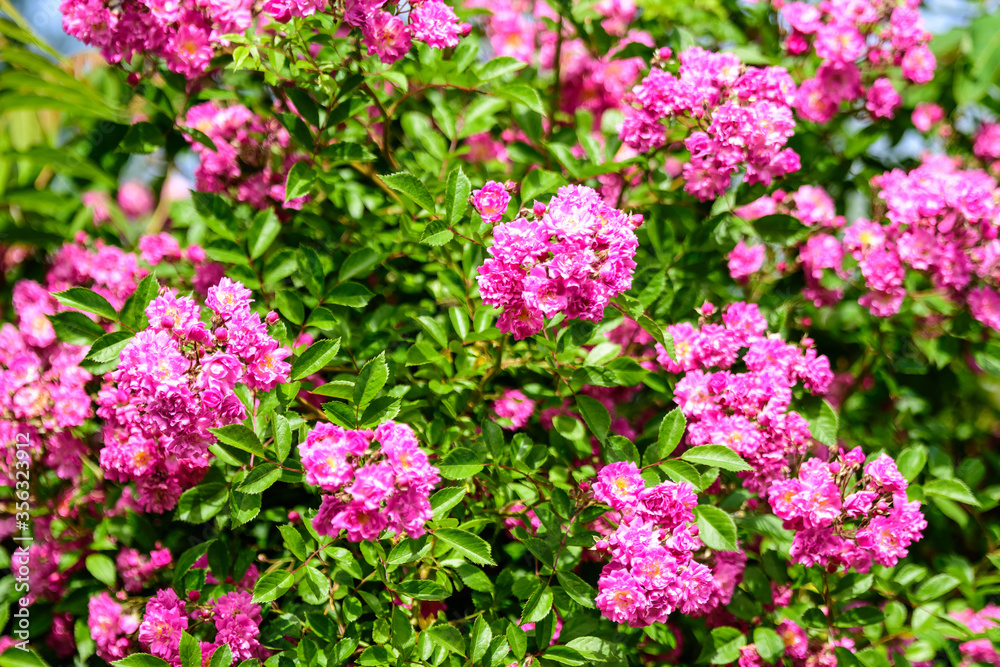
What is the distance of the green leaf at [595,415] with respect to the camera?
140cm

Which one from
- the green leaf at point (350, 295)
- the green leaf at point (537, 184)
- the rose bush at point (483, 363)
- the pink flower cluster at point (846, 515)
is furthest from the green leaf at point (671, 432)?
the green leaf at point (350, 295)

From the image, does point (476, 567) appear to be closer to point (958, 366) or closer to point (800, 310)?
point (800, 310)

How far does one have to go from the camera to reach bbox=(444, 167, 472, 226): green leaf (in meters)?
1.36

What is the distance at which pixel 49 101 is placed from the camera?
2.02m

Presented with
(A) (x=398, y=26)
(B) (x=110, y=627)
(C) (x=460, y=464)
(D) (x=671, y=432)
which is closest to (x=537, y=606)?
(C) (x=460, y=464)

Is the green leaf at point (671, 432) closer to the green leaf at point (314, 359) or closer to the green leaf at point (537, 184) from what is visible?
the green leaf at point (537, 184)

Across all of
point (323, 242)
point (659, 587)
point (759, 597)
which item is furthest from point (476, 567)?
point (323, 242)

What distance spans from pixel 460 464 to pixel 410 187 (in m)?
0.54

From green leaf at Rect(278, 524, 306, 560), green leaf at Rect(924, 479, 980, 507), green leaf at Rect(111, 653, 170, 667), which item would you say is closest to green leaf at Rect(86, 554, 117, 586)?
green leaf at Rect(111, 653, 170, 667)

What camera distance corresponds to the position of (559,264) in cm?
119

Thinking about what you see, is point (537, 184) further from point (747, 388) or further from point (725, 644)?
point (725, 644)

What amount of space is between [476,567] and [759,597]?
2.20 ft

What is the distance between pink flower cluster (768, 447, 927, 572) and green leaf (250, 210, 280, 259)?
1.23m

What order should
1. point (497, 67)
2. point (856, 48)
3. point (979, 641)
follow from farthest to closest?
point (856, 48)
point (979, 641)
point (497, 67)
